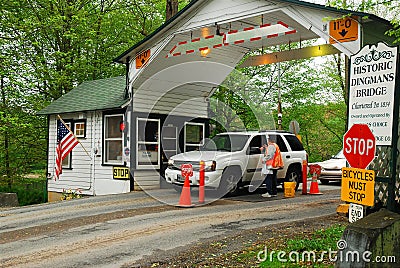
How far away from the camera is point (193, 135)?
18141mm

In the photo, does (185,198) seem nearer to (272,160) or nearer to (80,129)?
(272,160)

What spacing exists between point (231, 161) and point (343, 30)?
501 centimetres

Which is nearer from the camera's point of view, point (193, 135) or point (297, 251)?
point (297, 251)

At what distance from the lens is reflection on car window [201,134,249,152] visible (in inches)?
532

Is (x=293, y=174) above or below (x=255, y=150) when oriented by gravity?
below

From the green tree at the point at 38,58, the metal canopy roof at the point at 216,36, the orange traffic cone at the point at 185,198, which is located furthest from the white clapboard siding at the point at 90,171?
the green tree at the point at 38,58

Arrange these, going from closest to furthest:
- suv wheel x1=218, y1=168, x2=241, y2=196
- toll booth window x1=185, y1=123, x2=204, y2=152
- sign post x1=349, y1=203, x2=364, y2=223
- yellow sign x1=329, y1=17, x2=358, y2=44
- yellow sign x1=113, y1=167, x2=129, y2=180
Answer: sign post x1=349, y1=203, x2=364, y2=223, yellow sign x1=329, y1=17, x2=358, y2=44, suv wheel x1=218, y1=168, x2=241, y2=196, yellow sign x1=113, y1=167, x2=129, y2=180, toll booth window x1=185, y1=123, x2=204, y2=152

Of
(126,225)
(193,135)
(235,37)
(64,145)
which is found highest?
(235,37)

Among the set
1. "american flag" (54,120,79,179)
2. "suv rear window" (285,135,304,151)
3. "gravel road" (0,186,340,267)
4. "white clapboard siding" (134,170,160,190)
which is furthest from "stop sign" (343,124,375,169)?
"american flag" (54,120,79,179)

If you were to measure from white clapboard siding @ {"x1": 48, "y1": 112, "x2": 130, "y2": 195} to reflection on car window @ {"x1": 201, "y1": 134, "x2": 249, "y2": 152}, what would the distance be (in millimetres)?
3439

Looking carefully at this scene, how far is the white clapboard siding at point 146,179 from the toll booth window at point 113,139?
87 cm

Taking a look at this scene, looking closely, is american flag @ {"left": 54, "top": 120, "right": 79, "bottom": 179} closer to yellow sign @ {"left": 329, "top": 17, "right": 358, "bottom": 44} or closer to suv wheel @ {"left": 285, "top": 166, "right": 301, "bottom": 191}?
suv wheel @ {"left": 285, "top": 166, "right": 301, "bottom": 191}

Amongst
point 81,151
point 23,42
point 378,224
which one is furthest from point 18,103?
point 378,224

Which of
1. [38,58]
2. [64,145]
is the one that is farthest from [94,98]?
[38,58]
